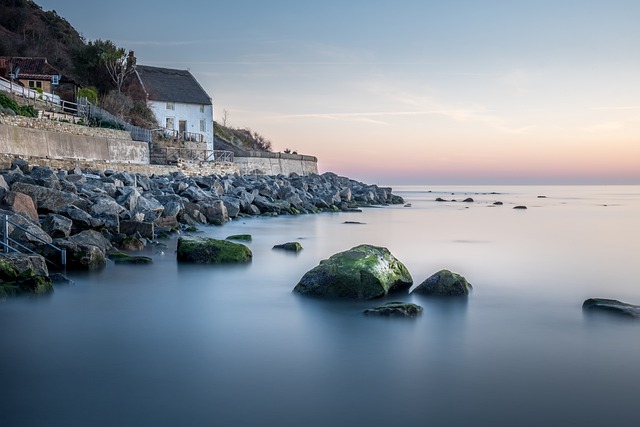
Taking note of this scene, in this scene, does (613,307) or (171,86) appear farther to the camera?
(171,86)

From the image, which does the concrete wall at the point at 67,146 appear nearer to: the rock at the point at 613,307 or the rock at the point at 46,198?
the rock at the point at 46,198

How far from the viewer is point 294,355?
5820 mm

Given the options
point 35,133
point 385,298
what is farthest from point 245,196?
point 385,298

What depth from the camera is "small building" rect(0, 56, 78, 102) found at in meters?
39.7

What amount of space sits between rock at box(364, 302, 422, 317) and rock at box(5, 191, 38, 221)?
6409 mm

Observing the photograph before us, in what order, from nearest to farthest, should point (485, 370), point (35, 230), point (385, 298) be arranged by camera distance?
point (485, 370) < point (385, 298) < point (35, 230)

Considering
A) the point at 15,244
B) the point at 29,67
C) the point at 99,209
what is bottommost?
the point at 15,244

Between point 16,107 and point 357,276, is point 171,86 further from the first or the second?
point 357,276

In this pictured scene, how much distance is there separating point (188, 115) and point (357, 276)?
4041 centimetres

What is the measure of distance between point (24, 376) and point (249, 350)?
6.51ft

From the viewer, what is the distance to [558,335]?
6535 millimetres

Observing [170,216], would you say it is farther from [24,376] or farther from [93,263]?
[24,376]

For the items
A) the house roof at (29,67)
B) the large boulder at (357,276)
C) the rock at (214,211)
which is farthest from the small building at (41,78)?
the large boulder at (357,276)

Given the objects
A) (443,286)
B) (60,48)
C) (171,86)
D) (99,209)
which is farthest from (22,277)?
(60,48)
